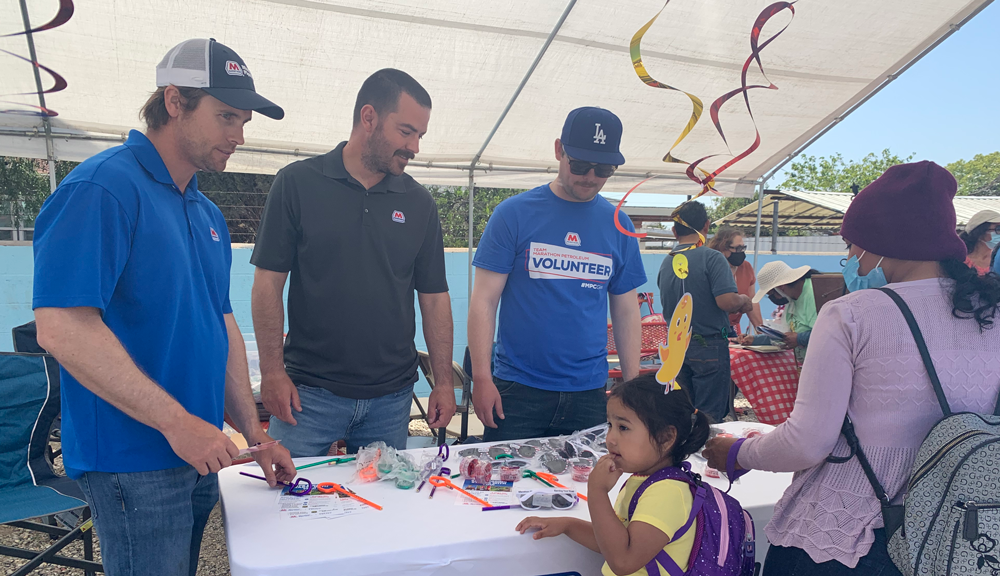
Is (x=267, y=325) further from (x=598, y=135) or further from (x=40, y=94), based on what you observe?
(x=40, y=94)

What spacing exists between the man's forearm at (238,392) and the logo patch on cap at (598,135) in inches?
49.8

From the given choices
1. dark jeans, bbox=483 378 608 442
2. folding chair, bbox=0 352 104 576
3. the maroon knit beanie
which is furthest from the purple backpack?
folding chair, bbox=0 352 104 576

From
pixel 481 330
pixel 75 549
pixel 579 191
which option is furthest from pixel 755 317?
pixel 75 549

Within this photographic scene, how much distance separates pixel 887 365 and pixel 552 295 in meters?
1.05

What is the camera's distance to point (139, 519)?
1.16 metres

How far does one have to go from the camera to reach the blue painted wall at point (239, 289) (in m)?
4.86

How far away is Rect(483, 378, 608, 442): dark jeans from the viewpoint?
6.45 ft

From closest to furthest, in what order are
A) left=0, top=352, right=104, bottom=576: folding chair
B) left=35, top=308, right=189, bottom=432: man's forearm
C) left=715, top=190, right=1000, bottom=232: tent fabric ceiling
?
left=35, top=308, right=189, bottom=432: man's forearm
left=0, top=352, right=104, bottom=576: folding chair
left=715, top=190, right=1000, bottom=232: tent fabric ceiling

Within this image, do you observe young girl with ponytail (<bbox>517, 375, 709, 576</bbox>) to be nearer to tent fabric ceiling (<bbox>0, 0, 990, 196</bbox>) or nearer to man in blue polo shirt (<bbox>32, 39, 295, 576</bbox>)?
man in blue polo shirt (<bbox>32, 39, 295, 576</bbox>)

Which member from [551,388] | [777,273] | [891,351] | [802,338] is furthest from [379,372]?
[777,273]

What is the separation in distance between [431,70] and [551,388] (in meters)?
2.29

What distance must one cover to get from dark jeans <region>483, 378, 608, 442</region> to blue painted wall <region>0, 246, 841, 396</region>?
329 cm

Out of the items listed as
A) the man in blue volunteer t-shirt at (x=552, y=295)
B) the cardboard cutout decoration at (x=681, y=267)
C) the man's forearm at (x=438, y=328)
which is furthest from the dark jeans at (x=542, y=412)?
the cardboard cutout decoration at (x=681, y=267)

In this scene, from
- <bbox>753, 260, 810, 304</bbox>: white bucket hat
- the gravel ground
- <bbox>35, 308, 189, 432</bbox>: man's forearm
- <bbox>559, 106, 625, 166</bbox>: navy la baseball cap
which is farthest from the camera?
<bbox>753, 260, 810, 304</bbox>: white bucket hat
